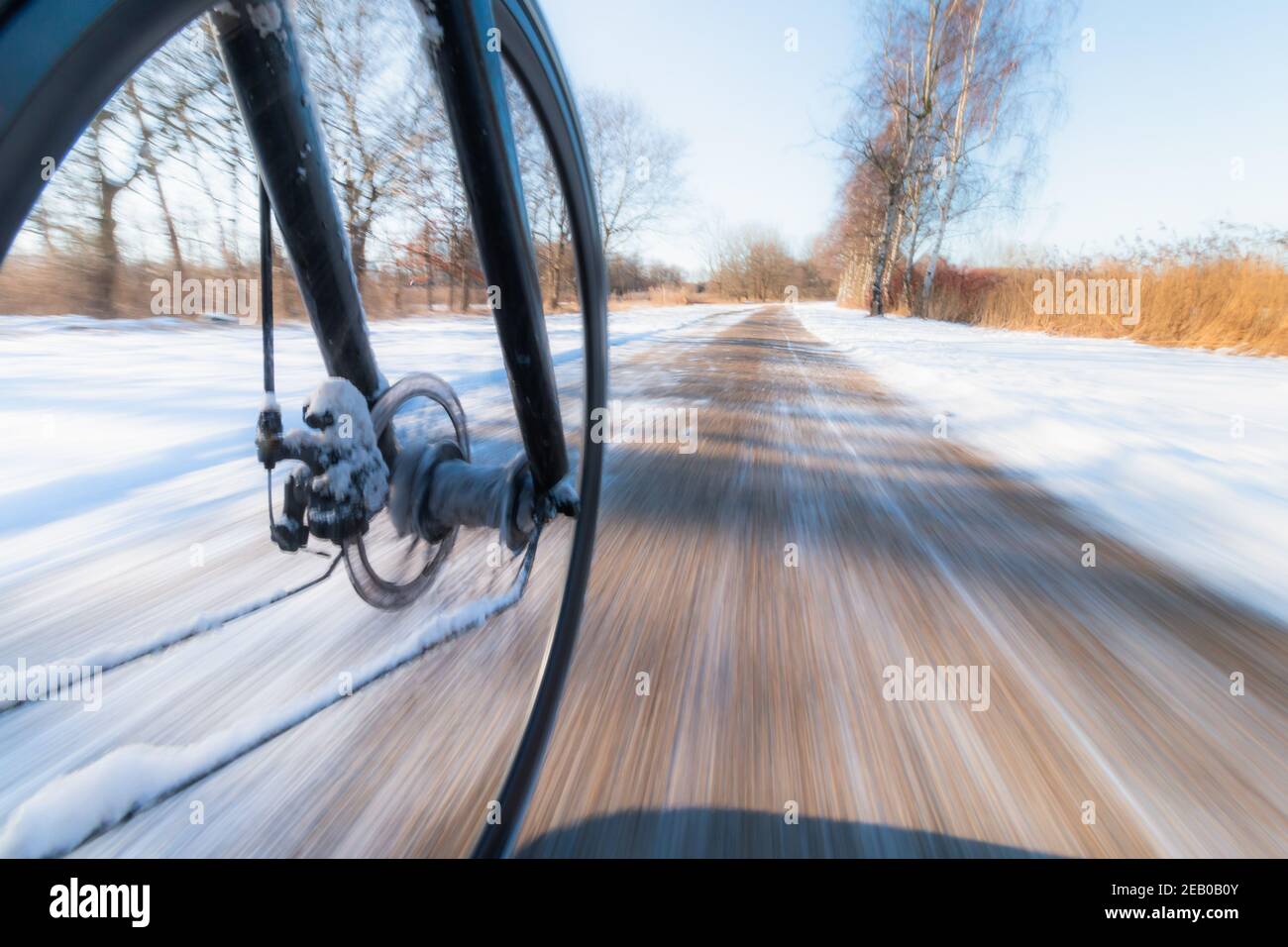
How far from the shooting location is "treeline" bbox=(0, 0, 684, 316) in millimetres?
569

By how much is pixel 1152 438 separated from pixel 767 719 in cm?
433

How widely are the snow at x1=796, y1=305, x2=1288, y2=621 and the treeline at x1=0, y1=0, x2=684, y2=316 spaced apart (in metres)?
2.97

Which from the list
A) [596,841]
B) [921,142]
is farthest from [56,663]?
[921,142]

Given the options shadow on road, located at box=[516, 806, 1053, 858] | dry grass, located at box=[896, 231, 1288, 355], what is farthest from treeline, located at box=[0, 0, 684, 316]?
dry grass, located at box=[896, 231, 1288, 355]

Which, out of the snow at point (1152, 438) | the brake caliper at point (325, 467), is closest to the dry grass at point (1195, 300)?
the snow at point (1152, 438)

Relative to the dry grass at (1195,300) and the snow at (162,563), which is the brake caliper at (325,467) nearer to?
the snow at (162,563)

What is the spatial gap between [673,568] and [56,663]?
5.66ft

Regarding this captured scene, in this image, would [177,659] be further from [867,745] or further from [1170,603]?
[1170,603]

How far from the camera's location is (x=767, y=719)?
4.85 ft

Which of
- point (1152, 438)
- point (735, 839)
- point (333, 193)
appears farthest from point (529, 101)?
point (1152, 438)

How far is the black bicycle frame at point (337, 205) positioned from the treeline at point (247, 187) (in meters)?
0.03

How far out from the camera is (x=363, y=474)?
921 mm

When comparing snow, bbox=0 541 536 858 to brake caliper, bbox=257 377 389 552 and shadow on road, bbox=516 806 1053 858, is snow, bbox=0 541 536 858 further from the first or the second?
shadow on road, bbox=516 806 1053 858

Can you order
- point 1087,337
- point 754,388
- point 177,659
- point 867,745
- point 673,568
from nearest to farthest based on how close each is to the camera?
point 177,659
point 867,745
point 673,568
point 754,388
point 1087,337
